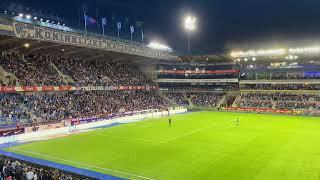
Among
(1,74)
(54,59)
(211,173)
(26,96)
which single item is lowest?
(211,173)

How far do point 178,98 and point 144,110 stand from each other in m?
26.3

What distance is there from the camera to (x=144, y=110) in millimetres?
60594

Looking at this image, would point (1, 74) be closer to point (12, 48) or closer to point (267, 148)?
point (12, 48)

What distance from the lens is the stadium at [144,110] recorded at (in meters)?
23.3

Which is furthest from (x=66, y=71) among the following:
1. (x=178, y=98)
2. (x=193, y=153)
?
(x=193, y=153)

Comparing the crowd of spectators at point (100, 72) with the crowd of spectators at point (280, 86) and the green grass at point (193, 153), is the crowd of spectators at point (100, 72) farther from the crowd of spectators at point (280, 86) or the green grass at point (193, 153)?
the crowd of spectators at point (280, 86)

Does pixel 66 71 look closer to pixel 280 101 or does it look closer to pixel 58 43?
pixel 58 43

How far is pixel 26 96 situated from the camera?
155ft

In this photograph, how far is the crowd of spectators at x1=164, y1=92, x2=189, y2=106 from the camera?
83.4 metres

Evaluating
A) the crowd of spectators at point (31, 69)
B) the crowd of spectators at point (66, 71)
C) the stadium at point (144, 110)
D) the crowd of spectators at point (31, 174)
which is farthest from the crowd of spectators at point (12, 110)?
the crowd of spectators at point (31, 174)

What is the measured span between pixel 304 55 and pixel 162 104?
33.5 m

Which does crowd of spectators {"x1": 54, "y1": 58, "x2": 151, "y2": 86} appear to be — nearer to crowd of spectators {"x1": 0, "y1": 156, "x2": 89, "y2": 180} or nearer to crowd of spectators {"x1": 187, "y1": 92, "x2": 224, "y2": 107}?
crowd of spectators {"x1": 187, "y1": 92, "x2": 224, "y2": 107}

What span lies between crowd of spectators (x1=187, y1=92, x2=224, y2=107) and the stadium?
33 cm

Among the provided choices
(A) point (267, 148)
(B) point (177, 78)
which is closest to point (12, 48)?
(A) point (267, 148)
